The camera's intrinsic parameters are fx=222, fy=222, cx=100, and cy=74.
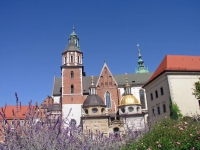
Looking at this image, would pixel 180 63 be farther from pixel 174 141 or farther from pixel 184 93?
pixel 174 141

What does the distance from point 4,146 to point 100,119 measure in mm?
34870

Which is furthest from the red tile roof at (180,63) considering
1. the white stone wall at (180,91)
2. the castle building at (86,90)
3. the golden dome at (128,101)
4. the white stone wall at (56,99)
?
the white stone wall at (56,99)

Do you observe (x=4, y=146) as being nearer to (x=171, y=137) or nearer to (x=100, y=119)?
(x=171, y=137)

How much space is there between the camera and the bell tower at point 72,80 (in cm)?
4309

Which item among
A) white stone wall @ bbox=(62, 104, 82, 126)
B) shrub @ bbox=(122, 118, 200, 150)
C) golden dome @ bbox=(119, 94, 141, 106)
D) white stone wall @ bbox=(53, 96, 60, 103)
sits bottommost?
shrub @ bbox=(122, 118, 200, 150)

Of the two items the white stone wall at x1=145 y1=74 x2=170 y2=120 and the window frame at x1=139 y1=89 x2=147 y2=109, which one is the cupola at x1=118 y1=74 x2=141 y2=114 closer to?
the window frame at x1=139 y1=89 x2=147 y2=109

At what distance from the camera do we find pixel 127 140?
1095 cm

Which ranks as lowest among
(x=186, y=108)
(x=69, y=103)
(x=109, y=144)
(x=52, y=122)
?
(x=109, y=144)

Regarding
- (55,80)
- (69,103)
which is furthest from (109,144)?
(55,80)

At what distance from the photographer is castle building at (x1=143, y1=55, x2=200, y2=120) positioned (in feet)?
89.0

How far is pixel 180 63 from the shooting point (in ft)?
99.2

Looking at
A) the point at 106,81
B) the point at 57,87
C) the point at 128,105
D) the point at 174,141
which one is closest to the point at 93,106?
the point at 128,105

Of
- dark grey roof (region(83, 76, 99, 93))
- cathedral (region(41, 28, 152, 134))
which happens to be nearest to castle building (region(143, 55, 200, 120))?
cathedral (region(41, 28, 152, 134))

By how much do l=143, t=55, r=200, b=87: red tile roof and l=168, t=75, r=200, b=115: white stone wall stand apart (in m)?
1.13
